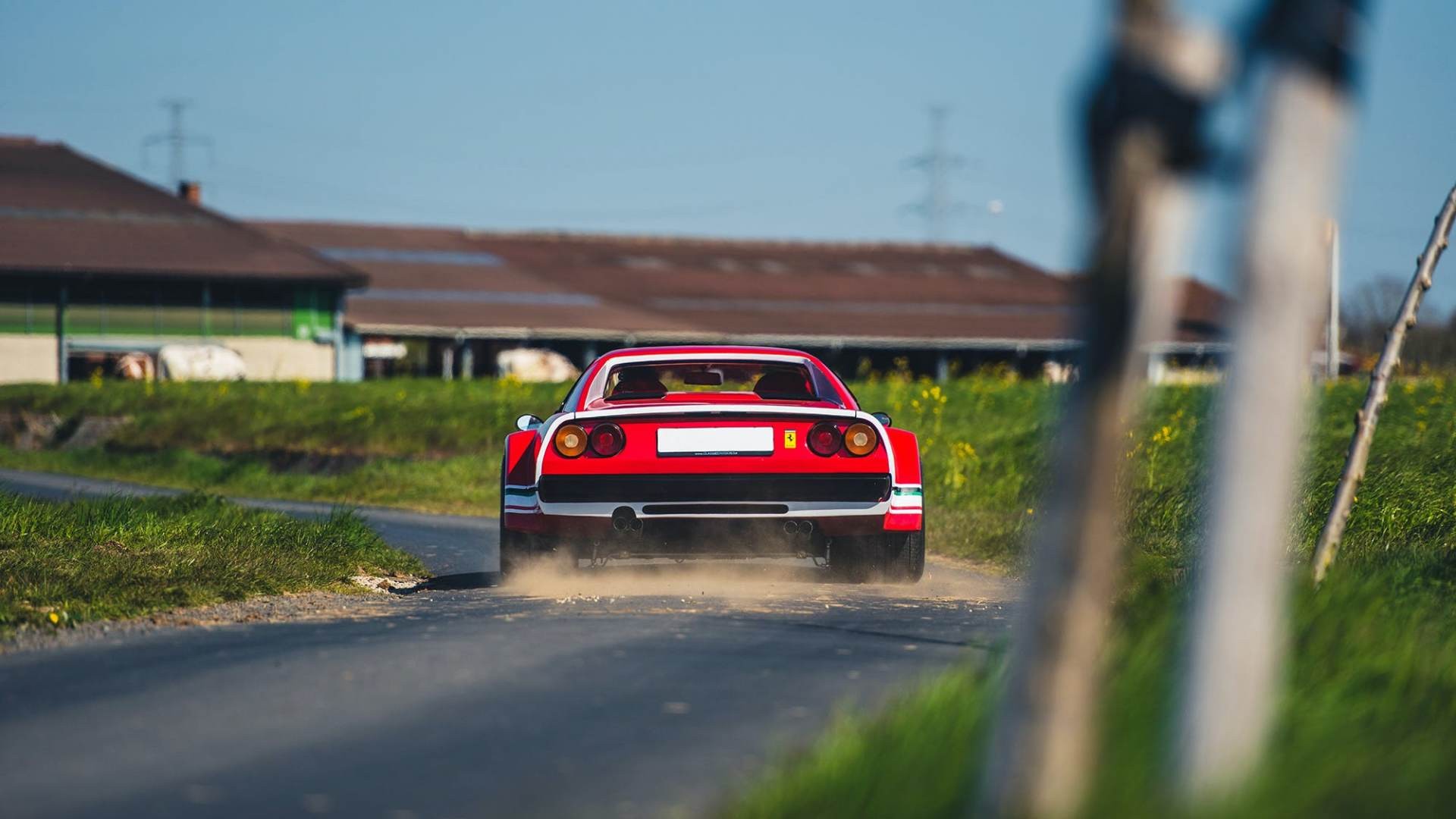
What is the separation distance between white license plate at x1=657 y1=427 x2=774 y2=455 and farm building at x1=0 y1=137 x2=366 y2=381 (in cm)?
3516

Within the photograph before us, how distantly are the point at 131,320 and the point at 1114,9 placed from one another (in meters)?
43.5

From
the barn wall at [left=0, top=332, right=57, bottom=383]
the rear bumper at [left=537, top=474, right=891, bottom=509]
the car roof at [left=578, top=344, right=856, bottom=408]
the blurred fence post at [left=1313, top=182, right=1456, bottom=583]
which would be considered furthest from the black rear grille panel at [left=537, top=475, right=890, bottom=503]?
the barn wall at [left=0, top=332, right=57, bottom=383]

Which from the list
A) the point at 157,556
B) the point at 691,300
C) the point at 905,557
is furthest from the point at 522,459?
the point at 691,300

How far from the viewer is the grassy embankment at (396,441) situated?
51.4ft

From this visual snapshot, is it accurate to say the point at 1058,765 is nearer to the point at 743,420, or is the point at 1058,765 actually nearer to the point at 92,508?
the point at 743,420

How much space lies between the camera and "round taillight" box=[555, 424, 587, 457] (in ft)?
28.4

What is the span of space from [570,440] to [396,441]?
14.9m

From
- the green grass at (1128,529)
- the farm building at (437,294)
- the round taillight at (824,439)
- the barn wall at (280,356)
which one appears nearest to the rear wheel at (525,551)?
the round taillight at (824,439)

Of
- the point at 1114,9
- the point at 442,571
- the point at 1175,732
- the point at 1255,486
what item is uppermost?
the point at 1114,9

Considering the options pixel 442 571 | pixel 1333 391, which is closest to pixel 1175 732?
pixel 442 571

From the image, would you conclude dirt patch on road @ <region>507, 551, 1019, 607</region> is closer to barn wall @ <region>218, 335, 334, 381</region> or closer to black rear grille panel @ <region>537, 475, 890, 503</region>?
black rear grille panel @ <region>537, 475, 890, 503</region>

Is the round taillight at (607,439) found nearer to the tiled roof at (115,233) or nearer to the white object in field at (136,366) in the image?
the white object in field at (136,366)

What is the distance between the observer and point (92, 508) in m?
10.6

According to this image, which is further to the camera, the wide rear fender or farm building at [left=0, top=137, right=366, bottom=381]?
farm building at [left=0, top=137, right=366, bottom=381]
